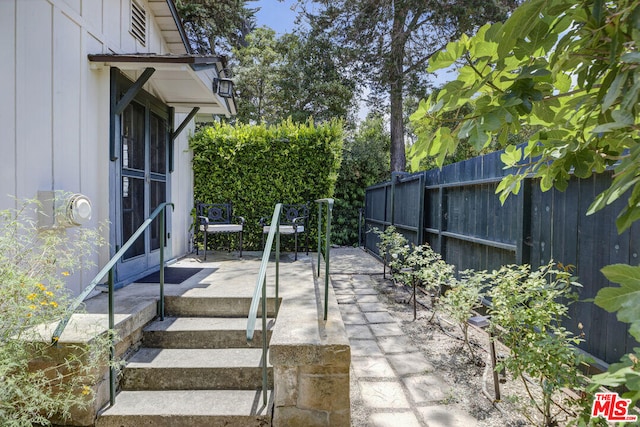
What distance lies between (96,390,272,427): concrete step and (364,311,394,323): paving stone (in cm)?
206

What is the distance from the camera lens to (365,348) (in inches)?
131

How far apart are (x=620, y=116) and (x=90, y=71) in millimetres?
3815

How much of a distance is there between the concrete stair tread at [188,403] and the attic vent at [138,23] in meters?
3.84

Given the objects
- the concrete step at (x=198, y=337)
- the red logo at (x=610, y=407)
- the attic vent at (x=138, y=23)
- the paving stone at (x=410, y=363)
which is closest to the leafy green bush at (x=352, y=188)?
the attic vent at (x=138, y=23)

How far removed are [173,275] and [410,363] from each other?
269 centimetres

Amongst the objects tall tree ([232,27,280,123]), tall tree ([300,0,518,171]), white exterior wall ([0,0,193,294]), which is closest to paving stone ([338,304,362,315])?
white exterior wall ([0,0,193,294])

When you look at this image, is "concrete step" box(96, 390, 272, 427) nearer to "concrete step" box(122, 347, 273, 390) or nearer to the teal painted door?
"concrete step" box(122, 347, 273, 390)

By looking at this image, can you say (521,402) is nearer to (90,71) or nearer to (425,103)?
(425,103)

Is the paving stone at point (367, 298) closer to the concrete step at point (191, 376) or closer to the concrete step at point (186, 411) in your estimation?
the concrete step at point (191, 376)

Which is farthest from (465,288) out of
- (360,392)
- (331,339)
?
(331,339)

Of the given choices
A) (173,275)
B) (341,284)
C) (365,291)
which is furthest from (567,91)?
(341,284)

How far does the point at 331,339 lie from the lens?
211cm

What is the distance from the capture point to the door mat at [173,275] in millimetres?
3723

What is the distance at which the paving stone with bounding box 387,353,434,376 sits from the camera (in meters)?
2.87
